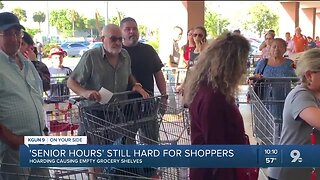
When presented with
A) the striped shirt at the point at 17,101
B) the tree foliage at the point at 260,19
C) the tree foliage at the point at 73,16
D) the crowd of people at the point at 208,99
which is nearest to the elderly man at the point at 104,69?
the crowd of people at the point at 208,99

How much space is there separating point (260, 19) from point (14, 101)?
176 feet

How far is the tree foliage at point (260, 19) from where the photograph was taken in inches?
2098

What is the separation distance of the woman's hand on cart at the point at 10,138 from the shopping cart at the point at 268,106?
2.04 m

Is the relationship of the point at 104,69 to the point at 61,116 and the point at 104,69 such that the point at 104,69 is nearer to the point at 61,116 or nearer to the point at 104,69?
the point at 104,69

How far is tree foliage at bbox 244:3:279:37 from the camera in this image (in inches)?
2098

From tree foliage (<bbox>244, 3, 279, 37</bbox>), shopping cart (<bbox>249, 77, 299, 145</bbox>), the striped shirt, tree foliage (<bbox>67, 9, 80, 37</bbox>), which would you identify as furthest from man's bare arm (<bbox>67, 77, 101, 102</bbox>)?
tree foliage (<bbox>244, 3, 279, 37</bbox>)

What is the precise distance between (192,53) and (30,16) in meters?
30.0

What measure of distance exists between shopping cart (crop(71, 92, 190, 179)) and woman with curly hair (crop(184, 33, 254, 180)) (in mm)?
391

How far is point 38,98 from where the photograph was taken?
3023mm

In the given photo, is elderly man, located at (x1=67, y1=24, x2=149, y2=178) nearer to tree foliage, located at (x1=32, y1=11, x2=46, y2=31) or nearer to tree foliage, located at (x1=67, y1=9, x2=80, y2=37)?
tree foliage, located at (x1=32, y1=11, x2=46, y2=31)

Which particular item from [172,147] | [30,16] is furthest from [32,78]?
[30,16]

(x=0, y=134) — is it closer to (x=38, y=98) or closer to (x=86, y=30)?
(x=38, y=98)

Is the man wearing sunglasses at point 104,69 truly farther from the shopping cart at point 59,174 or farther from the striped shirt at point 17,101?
the shopping cart at point 59,174

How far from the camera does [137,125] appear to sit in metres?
3.43
